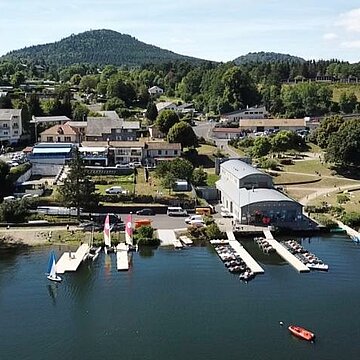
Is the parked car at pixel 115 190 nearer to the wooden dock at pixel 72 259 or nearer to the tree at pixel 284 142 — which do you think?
the wooden dock at pixel 72 259

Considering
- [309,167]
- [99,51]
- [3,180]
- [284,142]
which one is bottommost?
[309,167]

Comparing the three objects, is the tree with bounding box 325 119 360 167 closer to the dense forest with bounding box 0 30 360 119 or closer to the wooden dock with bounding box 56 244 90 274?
the wooden dock with bounding box 56 244 90 274

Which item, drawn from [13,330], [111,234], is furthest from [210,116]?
[13,330]

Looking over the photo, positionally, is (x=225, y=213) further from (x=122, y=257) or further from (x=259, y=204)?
(x=122, y=257)

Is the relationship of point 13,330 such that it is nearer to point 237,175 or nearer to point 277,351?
point 277,351

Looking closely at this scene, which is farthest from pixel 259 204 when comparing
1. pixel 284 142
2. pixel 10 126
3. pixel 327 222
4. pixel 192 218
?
pixel 10 126

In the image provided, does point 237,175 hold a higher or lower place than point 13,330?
higher

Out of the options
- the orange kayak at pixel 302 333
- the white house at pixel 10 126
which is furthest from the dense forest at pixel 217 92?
the orange kayak at pixel 302 333
